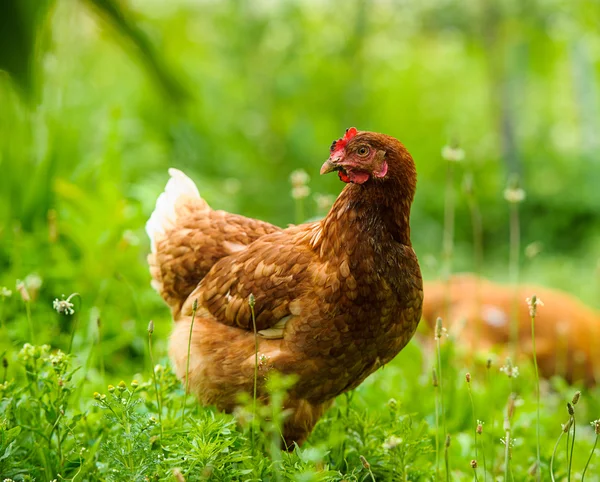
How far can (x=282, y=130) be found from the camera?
702 cm

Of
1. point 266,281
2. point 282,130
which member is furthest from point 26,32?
point 282,130

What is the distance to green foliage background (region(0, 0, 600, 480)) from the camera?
12.8 feet

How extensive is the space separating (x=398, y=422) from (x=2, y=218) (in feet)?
8.68

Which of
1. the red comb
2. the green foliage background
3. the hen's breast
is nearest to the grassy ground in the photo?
the hen's breast

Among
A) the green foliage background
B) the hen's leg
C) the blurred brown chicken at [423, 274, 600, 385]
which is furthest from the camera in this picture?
the blurred brown chicken at [423, 274, 600, 385]

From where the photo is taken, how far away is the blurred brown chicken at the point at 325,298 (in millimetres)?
2236

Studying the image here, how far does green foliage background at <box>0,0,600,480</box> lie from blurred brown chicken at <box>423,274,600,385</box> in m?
0.79

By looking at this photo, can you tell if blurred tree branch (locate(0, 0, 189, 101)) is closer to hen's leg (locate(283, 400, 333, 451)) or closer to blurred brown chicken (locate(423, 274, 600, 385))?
hen's leg (locate(283, 400, 333, 451))

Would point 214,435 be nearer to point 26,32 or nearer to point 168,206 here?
point 168,206

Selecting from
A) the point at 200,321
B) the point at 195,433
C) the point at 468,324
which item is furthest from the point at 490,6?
the point at 195,433

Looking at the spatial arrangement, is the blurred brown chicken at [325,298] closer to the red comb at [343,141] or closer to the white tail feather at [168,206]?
the red comb at [343,141]

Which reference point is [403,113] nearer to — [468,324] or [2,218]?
[468,324]

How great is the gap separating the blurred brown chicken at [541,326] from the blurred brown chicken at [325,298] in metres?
2.20

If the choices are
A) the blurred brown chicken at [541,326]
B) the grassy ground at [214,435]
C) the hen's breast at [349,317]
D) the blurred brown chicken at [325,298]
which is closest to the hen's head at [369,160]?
the blurred brown chicken at [325,298]
